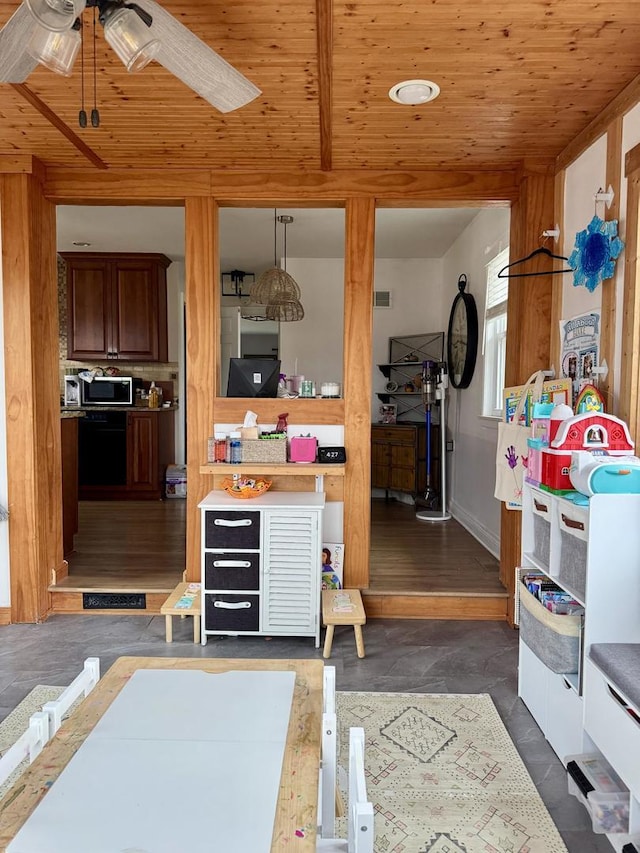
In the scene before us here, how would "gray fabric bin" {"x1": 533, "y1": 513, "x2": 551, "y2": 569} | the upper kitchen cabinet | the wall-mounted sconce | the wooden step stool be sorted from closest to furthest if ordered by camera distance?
1. "gray fabric bin" {"x1": 533, "y1": 513, "x2": 551, "y2": 569}
2. the wooden step stool
3. the upper kitchen cabinet
4. the wall-mounted sconce

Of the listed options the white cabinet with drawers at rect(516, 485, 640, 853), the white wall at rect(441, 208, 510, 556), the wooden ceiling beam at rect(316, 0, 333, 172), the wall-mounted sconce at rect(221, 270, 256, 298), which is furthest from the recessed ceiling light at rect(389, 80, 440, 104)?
the wall-mounted sconce at rect(221, 270, 256, 298)

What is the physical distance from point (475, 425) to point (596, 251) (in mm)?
2709

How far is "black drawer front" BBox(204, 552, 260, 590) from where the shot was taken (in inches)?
119

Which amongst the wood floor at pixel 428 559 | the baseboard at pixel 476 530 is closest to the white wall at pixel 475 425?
the baseboard at pixel 476 530

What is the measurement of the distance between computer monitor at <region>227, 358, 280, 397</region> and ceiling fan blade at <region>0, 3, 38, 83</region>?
6.41 feet

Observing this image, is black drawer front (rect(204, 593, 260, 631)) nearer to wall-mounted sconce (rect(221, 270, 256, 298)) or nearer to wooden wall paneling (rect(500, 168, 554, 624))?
wooden wall paneling (rect(500, 168, 554, 624))

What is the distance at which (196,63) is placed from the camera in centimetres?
169

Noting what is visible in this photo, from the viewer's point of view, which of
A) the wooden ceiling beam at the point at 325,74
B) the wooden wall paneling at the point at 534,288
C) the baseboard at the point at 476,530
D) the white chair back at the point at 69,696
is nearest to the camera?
the white chair back at the point at 69,696

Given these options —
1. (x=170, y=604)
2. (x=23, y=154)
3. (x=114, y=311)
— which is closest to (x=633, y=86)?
(x=23, y=154)

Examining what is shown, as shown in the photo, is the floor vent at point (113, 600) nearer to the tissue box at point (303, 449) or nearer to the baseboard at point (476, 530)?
the tissue box at point (303, 449)

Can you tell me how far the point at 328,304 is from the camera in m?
6.58

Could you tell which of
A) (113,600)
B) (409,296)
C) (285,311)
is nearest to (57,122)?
(113,600)

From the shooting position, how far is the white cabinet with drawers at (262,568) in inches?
119

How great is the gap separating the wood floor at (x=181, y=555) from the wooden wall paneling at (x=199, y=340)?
1.85ft
